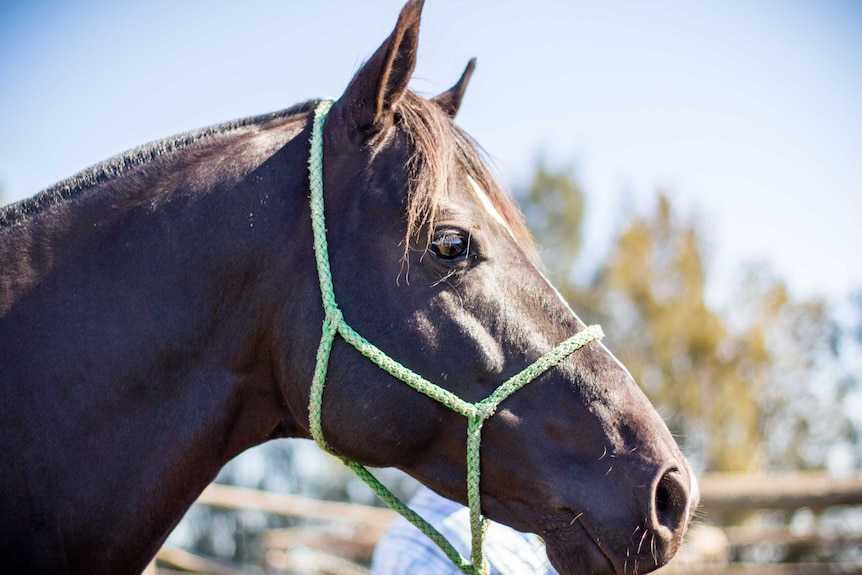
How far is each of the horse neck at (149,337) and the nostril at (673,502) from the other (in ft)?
3.47

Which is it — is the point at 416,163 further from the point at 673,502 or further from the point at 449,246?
the point at 673,502

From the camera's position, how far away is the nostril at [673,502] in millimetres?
1591

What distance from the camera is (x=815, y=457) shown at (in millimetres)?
20609

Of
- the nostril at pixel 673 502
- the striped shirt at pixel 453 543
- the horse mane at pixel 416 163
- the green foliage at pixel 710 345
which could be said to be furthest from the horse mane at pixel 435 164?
the green foliage at pixel 710 345

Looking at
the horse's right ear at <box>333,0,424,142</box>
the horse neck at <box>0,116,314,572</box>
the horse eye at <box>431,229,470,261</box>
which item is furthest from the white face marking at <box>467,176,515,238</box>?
the horse neck at <box>0,116,314,572</box>

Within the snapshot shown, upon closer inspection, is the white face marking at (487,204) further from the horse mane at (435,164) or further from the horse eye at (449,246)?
the horse eye at (449,246)

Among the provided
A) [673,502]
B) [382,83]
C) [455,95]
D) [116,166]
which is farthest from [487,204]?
[116,166]

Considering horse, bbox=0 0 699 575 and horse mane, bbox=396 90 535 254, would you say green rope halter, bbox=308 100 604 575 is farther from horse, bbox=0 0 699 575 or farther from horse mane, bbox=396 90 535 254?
horse mane, bbox=396 90 535 254

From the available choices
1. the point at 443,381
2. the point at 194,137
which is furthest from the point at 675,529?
the point at 194,137

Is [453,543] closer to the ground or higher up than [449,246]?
closer to the ground

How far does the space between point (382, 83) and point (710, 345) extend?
65.9ft

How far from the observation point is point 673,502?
161cm

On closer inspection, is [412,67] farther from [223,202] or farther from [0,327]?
[0,327]

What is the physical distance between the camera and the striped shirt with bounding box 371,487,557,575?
7.22 feet
